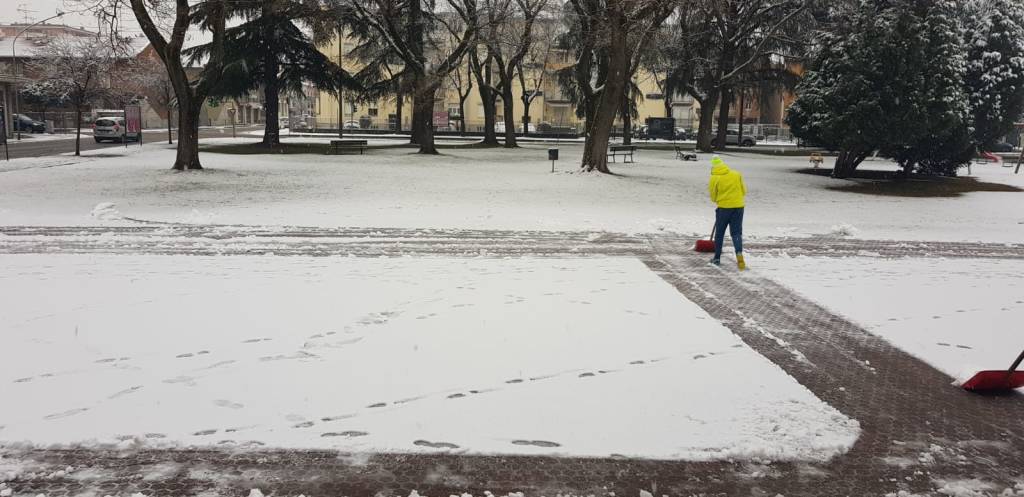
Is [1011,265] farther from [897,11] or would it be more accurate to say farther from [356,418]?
[897,11]

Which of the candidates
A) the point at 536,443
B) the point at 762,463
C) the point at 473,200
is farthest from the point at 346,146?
the point at 762,463

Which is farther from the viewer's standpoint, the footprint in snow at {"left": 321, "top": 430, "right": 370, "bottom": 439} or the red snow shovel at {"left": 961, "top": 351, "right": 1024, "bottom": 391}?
the red snow shovel at {"left": 961, "top": 351, "right": 1024, "bottom": 391}

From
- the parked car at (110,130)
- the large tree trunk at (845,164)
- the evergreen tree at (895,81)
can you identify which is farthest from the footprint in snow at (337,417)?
the parked car at (110,130)

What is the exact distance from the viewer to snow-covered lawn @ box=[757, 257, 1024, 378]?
21.5ft

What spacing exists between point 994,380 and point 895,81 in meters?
19.7

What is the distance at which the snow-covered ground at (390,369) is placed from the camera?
4.55 m

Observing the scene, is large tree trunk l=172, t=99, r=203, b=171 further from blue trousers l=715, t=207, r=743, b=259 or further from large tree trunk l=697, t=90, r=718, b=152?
large tree trunk l=697, t=90, r=718, b=152

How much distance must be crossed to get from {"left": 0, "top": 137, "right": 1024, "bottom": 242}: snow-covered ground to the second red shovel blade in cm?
810

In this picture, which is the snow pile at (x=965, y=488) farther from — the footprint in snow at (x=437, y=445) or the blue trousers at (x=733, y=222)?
the blue trousers at (x=733, y=222)

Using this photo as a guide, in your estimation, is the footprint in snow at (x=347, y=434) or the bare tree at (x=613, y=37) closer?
the footprint in snow at (x=347, y=434)

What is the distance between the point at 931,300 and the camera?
27.4ft

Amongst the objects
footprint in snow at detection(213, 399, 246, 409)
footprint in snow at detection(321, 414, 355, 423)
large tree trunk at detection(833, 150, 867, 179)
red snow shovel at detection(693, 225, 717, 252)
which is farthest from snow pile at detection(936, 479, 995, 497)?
large tree trunk at detection(833, 150, 867, 179)

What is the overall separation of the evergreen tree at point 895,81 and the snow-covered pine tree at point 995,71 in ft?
4.49

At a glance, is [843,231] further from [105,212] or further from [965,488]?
[105,212]
